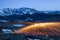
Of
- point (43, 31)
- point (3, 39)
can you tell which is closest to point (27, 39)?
point (3, 39)

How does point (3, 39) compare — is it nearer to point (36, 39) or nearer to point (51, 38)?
point (36, 39)

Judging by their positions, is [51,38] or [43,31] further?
[43,31]

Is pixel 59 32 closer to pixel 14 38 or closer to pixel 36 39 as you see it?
pixel 36 39

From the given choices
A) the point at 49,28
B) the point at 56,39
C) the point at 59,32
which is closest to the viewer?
the point at 56,39

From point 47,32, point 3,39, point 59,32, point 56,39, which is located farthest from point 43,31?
point 3,39

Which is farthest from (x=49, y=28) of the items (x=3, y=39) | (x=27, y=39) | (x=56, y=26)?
(x=3, y=39)

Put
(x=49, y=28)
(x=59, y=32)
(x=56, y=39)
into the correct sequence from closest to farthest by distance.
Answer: (x=56, y=39), (x=59, y=32), (x=49, y=28)

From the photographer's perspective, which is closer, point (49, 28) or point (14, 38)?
point (14, 38)
